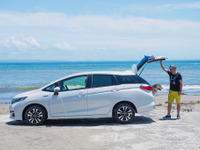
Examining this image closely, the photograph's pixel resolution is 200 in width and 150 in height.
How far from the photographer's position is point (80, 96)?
8.49m

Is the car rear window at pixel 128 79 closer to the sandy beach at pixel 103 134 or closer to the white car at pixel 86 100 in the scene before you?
the white car at pixel 86 100

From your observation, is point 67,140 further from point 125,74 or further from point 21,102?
point 125,74

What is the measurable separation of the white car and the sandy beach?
0.34 metres

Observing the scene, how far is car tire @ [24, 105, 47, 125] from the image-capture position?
8.48 metres

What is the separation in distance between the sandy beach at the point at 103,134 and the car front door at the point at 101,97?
0.47m

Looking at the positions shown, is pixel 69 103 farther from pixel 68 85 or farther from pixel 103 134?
pixel 103 134

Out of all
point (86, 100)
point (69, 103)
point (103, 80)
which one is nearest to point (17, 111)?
point (69, 103)

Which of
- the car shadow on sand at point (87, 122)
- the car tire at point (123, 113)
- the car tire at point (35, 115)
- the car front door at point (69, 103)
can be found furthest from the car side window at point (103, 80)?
the car tire at point (35, 115)

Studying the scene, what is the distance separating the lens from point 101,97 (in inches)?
336

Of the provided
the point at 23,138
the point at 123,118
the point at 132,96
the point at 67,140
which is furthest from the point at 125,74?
the point at 23,138

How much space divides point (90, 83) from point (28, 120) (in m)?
2.16

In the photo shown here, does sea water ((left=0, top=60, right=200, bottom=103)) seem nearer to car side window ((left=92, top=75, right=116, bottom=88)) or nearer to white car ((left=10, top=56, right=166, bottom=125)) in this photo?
white car ((left=10, top=56, right=166, bottom=125))

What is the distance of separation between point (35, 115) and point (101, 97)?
2048mm

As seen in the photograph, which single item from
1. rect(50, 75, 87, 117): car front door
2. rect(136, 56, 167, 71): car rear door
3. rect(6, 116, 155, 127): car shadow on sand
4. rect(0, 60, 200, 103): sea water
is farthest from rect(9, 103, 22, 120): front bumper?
rect(0, 60, 200, 103): sea water
